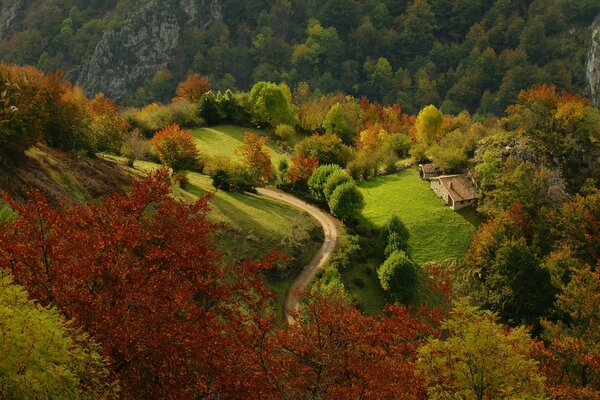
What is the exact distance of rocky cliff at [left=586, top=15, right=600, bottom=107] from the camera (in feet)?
530

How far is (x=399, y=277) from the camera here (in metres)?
47.9

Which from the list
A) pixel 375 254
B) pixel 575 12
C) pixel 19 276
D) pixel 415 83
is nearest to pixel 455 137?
pixel 375 254

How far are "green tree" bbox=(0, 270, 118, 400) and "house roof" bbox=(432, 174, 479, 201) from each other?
4883 centimetres

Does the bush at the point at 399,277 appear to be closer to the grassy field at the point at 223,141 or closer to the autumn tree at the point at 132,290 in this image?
the grassy field at the point at 223,141

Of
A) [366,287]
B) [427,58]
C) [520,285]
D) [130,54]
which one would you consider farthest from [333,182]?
[130,54]

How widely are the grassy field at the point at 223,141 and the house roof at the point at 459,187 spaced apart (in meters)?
21.3

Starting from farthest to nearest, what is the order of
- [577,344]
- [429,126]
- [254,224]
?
[429,126] → [254,224] → [577,344]

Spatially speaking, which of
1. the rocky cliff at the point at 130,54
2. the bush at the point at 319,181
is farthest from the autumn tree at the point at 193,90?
the rocky cliff at the point at 130,54

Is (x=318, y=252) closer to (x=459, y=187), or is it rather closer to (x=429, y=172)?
(x=459, y=187)

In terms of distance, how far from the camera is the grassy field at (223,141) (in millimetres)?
74812

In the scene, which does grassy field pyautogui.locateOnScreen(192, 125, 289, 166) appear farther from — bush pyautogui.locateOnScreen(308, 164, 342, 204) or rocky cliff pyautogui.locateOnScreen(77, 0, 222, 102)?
rocky cliff pyautogui.locateOnScreen(77, 0, 222, 102)

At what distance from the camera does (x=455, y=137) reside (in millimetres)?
67625

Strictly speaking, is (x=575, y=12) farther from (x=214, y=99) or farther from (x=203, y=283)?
(x=203, y=283)

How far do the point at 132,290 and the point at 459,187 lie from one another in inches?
1876
